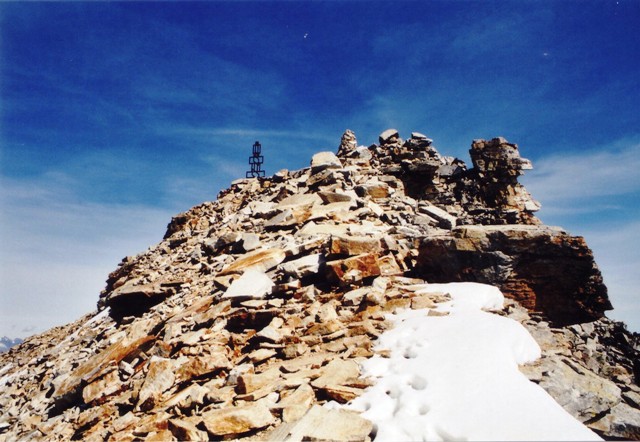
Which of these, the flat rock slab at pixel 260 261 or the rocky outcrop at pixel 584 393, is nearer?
the rocky outcrop at pixel 584 393

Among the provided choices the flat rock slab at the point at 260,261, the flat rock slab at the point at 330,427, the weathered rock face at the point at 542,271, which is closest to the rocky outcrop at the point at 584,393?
the weathered rock face at the point at 542,271

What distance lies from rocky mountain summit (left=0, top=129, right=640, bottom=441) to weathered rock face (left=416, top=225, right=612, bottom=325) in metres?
0.03

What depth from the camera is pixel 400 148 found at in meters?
24.5

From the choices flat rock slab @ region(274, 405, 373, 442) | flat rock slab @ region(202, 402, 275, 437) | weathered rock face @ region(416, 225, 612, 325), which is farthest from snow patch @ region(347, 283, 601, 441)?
weathered rock face @ region(416, 225, 612, 325)

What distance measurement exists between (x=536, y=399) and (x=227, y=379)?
535cm

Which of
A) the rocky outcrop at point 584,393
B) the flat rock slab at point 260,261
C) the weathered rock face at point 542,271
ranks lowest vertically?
the rocky outcrop at point 584,393

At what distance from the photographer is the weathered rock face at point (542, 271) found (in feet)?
32.3

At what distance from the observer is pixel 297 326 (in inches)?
324

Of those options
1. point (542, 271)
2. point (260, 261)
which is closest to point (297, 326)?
point (260, 261)

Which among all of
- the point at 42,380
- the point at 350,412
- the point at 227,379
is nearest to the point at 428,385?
the point at 350,412

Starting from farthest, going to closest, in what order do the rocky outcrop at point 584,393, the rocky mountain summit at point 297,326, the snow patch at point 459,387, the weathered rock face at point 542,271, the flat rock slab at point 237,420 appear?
the weathered rock face at point 542,271 → the rocky mountain summit at point 297,326 → the rocky outcrop at point 584,393 → the flat rock slab at point 237,420 → the snow patch at point 459,387

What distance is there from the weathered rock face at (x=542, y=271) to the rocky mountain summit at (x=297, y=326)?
0.03m

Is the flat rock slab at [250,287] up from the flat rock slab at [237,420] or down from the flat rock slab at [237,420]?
up

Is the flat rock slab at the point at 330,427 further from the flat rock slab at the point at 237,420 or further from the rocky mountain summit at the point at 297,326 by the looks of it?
the flat rock slab at the point at 237,420
